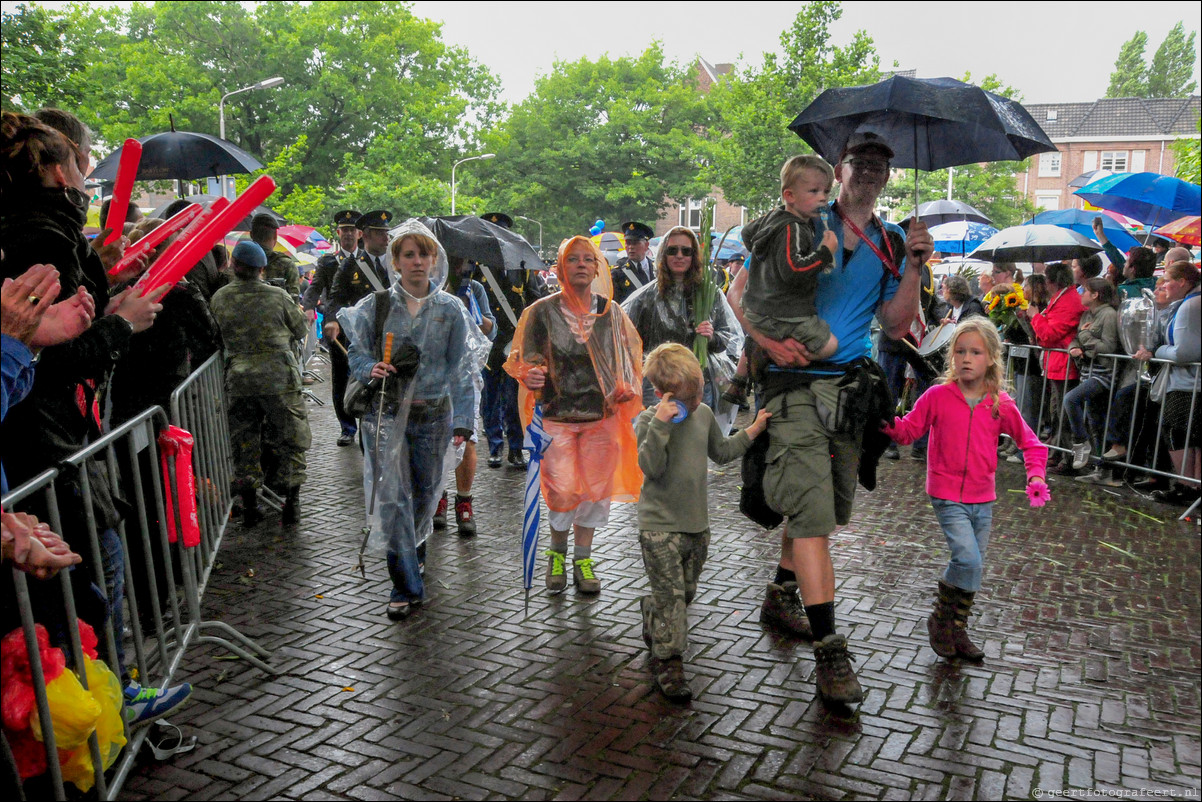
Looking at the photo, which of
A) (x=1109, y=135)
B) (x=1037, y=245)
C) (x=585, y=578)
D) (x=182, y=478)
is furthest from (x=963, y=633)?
(x=1109, y=135)

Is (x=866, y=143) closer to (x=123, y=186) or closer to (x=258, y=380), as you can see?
(x=123, y=186)

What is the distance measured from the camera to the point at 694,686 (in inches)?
158

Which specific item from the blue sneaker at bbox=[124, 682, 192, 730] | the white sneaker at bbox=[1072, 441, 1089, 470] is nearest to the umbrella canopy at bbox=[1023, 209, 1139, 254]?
the white sneaker at bbox=[1072, 441, 1089, 470]

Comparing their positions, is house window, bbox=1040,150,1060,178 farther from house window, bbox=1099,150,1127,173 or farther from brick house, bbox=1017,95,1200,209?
house window, bbox=1099,150,1127,173

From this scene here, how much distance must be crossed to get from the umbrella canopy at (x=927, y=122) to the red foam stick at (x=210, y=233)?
2.29 meters

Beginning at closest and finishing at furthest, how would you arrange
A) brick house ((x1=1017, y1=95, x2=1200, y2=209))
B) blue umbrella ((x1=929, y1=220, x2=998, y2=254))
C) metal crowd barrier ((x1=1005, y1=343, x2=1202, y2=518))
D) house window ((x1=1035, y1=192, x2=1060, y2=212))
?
metal crowd barrier ((x1=1005, y1=343, x2=1202, y2=518)) → blue umbrella ((x1=929, y1=220, x2=998, y2=254)) → brick house ((x1=1017, y1=95, x2=1200, y2=209)) → house window ((x1=1035, y1=192, x2=1060, y2=212))

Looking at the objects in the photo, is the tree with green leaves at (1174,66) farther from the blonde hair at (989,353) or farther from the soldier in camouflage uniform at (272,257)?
the blonde hair at (989,353)

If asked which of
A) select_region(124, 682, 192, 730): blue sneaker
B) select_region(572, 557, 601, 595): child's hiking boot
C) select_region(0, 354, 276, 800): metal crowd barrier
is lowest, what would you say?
select_region(572, 557, 601, 595): child's hiking boot

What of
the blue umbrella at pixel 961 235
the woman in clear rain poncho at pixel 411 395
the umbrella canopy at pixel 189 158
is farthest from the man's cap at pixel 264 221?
the blue umbrella at pixel 961 235

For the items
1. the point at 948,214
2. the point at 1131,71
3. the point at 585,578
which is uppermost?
the point at 1131,71

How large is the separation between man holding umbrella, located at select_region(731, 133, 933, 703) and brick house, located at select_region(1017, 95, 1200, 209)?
201 feet

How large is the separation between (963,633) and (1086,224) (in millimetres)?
9176

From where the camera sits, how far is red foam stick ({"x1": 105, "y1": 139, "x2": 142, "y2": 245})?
3.04 metres

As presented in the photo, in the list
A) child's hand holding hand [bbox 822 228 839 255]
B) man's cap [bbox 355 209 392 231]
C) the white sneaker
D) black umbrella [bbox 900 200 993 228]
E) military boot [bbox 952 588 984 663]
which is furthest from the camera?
black umbrella [bbox 900 200 993 228]
